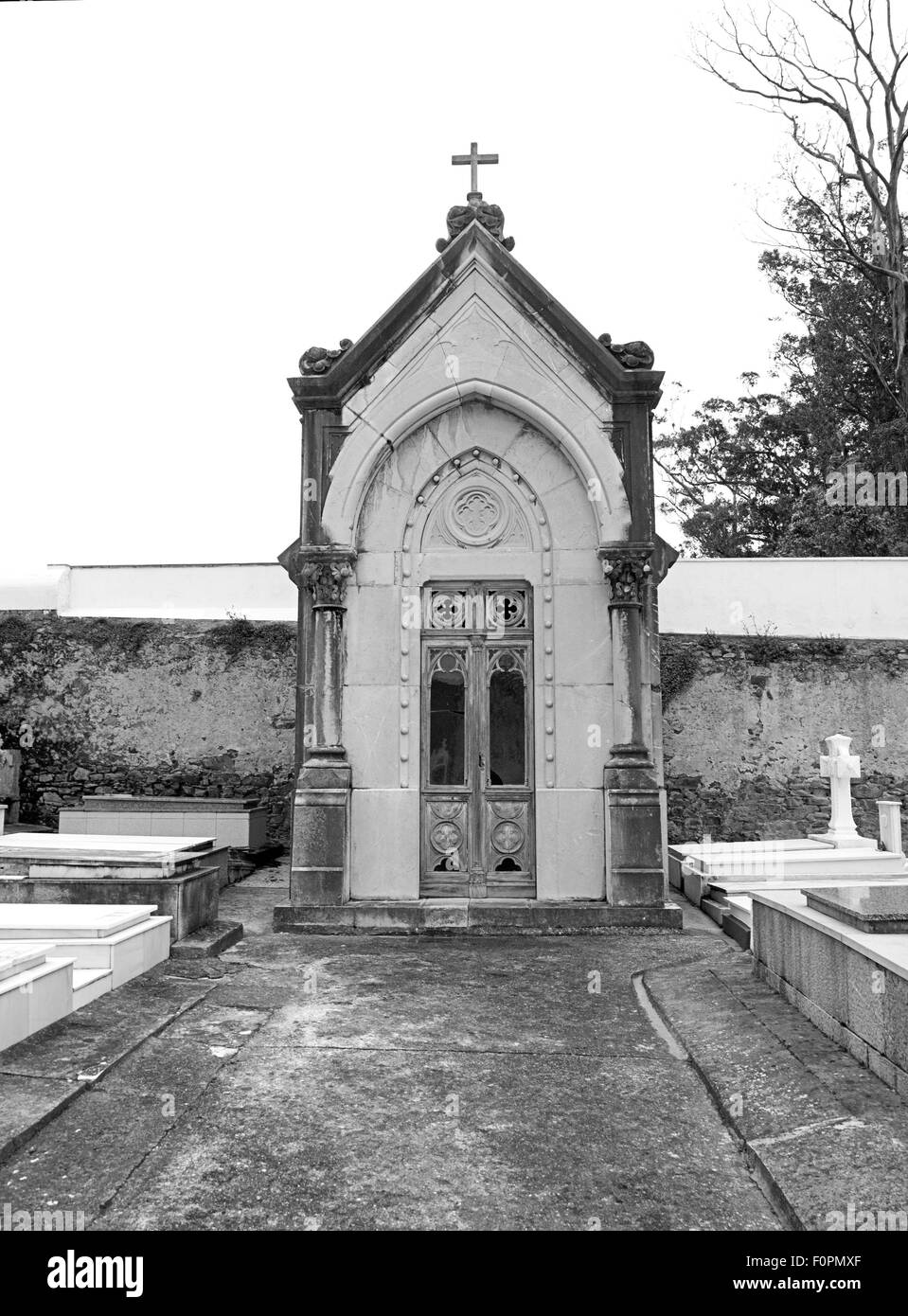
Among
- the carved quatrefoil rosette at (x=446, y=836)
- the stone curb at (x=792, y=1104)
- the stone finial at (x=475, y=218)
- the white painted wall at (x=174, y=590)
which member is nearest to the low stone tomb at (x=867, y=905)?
the stone curb at (x=792, y=1104)

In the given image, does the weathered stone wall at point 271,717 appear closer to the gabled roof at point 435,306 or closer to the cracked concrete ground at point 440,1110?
the gabled roof at point 435,306

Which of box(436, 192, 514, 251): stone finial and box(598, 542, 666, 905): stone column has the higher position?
box(436, 192, 514, 251): stone finial

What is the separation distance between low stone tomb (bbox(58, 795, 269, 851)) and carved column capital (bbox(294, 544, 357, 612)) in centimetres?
534

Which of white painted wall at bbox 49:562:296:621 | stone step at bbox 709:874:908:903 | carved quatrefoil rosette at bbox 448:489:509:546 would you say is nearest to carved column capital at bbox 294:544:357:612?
carved quatrefoil rosette at bbox 448:489:509:546

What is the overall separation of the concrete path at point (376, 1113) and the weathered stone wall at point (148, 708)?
9.15m

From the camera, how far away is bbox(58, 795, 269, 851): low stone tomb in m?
13.0

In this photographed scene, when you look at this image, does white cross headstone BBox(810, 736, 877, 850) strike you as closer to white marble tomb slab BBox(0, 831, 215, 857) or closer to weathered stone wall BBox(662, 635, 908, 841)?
weathered stone wall BBox(662, 635, 908, 841)

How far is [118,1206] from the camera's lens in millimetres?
3236

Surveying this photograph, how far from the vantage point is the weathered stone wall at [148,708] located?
50.9 ft

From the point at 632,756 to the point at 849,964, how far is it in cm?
393

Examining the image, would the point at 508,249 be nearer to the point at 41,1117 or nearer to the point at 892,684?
the point at 41,1117

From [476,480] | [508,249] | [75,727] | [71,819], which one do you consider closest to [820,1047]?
[476,480]

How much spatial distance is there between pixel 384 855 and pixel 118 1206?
17.4 feet

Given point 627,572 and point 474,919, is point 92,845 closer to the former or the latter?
point 474,919
